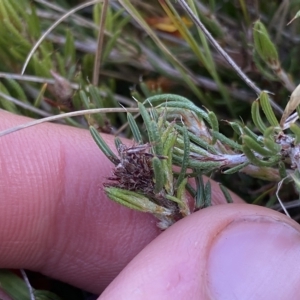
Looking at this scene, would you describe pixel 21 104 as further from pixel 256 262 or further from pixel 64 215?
pixel 256 262

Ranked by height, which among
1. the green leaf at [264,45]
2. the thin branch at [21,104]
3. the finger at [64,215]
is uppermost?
the green leaf at [264,45]

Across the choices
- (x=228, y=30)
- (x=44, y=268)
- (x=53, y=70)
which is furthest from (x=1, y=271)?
(x=228, y=30)

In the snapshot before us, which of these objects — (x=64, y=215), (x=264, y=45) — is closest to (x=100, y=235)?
(x=64, y=215)

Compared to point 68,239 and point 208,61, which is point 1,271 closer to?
point 68,239

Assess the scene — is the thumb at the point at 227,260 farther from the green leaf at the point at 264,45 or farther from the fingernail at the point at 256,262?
the green leaf at the point at 264,45

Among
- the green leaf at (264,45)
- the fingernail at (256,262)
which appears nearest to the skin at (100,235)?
the fingernail at (256,262)

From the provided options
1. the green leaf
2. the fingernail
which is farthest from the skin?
the green leaf

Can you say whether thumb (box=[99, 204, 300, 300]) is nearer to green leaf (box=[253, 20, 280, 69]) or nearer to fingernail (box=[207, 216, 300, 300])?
fingernail (box=[207, 216, 300, 300])
